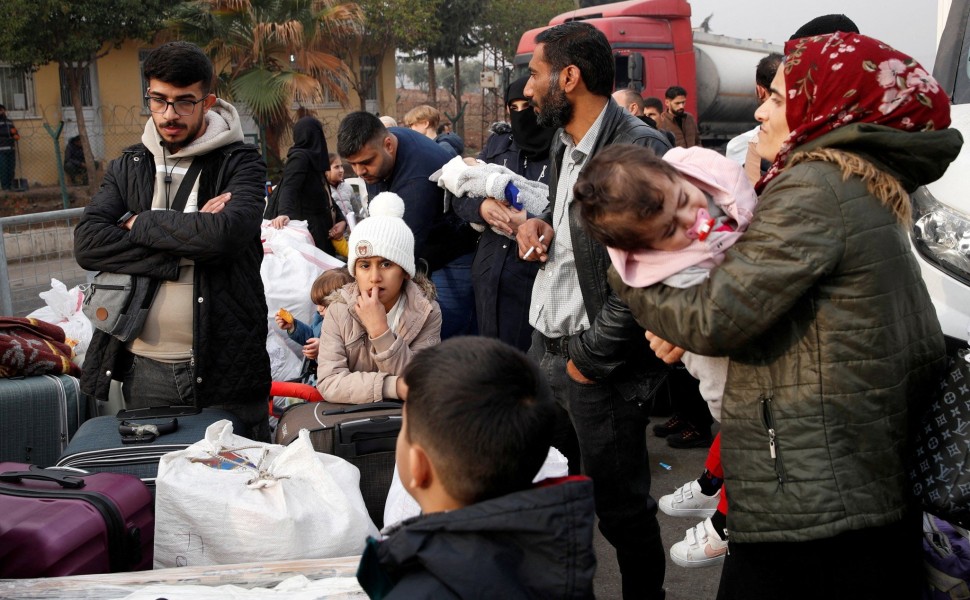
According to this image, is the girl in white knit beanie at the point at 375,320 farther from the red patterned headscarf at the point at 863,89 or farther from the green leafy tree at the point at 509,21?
the green leafy tree at the point at 509,21

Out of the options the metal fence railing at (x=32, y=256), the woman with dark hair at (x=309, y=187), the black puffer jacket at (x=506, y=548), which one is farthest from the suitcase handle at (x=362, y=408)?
the woman with dark hair at (x=309, y=187)

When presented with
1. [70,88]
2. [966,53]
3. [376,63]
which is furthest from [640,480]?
[376,63]

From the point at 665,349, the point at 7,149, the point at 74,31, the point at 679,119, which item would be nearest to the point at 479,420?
the point at 665,349

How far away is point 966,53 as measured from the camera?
16.7 ft

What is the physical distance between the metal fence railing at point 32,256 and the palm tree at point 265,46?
31.6 ft

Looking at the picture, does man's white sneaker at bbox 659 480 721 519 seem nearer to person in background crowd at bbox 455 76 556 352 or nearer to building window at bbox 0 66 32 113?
person in background crowd at bbox 455 76 556 352

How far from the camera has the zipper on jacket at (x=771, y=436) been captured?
2.15 m

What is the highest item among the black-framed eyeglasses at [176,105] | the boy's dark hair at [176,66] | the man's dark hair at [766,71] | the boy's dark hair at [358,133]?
the boy's dark hair at [176,66]

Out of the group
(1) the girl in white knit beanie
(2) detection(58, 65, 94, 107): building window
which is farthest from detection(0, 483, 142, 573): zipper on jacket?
(2) detection(58, 65, 94, 107): building window

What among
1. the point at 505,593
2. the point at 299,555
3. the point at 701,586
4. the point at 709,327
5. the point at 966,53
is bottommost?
the point at 701,586

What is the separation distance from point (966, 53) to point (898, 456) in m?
3.84

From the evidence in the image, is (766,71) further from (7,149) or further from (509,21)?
(509,21)

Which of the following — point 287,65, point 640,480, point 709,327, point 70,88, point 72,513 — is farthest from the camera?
point 70,88

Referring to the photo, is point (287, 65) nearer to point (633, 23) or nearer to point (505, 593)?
point (633, 23)
